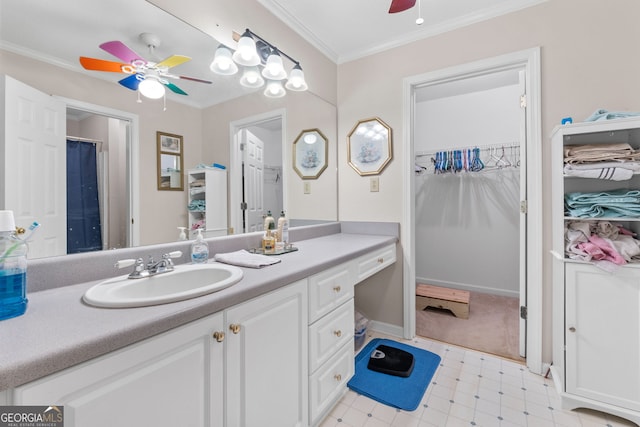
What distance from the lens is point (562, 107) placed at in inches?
67.3

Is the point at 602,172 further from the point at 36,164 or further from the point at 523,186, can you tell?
the point at 36,164

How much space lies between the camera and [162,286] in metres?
1.09

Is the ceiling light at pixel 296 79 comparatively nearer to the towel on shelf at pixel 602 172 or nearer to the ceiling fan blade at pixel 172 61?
the ceiling fan blade at pixel 172 61

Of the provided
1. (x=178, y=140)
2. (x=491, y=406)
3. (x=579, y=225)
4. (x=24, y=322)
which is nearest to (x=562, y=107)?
(x=579, y=225)

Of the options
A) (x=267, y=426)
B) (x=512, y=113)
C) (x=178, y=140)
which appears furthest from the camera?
(x=512, y=113)

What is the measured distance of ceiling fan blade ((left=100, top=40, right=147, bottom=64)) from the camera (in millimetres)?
1114

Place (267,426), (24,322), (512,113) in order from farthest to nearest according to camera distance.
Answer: (512,113) → (267,426) → (24,322)

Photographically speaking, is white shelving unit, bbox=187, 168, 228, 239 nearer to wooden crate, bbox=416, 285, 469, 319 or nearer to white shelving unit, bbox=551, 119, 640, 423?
white shelving unit, bbox=551, 119, 640, 423

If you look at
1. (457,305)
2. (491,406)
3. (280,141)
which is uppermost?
(280,141)

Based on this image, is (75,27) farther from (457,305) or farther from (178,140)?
(457,305)

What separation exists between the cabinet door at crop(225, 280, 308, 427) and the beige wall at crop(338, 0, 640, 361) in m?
1.32

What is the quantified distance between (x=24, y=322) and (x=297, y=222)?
1630 millimetres

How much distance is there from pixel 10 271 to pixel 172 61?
1052mm

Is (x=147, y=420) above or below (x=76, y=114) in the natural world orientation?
below
